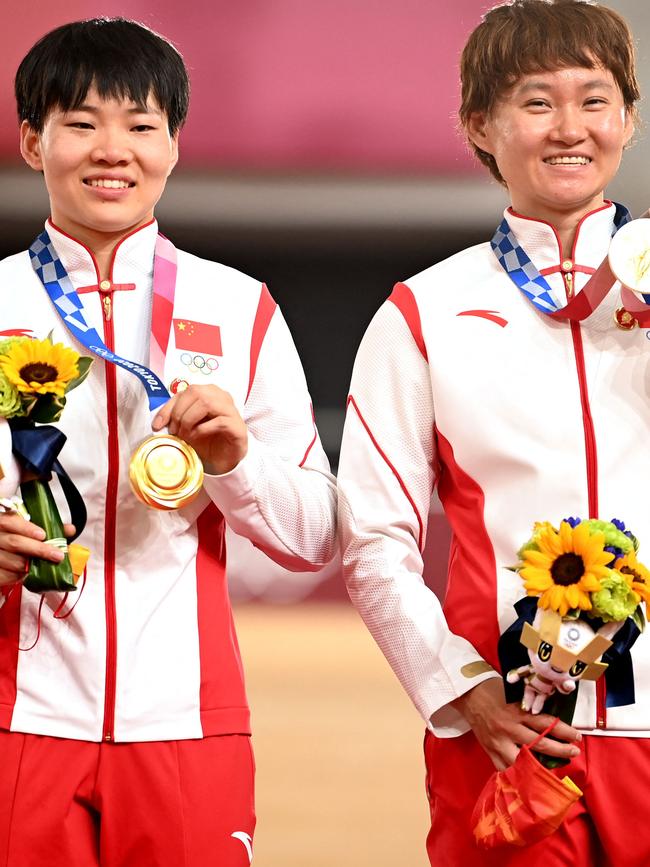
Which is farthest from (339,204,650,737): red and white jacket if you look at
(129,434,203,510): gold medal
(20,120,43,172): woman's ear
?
(20,120,43,172): woman's ear

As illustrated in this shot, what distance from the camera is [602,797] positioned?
1643 mm

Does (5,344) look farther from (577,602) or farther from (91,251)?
(577,602)

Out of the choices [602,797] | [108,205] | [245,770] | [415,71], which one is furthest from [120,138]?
[415,71]

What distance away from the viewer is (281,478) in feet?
5.98

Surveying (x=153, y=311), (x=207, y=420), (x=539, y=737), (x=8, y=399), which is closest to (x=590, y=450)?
(x=539, y=737)

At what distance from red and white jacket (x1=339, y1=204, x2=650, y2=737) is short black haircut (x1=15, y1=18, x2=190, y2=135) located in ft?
1.53

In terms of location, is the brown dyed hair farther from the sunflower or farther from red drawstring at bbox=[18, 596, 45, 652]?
red drawstring at bbox=[18, 596, 45, 652]

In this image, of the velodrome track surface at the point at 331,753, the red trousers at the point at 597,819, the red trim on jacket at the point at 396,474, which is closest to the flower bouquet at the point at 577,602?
the red trousers at the point at 597,819

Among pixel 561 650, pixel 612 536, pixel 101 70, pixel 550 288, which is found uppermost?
pixel 101 70

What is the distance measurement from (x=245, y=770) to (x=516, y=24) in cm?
108

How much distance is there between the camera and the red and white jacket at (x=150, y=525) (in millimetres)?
1740

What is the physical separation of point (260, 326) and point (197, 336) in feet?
0.32

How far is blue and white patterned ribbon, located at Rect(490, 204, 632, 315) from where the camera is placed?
1.83 meters

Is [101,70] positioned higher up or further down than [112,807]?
higher up
